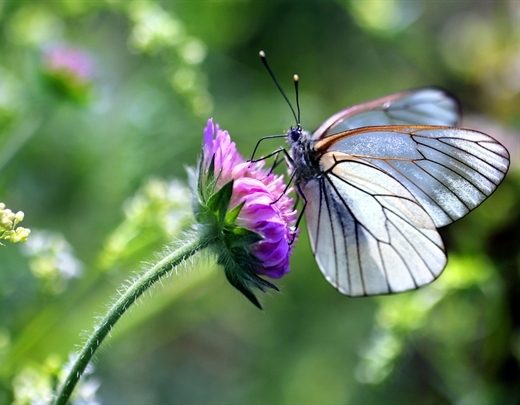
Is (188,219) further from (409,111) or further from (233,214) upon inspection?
(409,111)

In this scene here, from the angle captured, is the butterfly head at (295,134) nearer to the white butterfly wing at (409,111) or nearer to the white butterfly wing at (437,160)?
the white butterfly wing at (437,160)

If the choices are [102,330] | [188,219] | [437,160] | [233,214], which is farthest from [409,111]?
[102,330]

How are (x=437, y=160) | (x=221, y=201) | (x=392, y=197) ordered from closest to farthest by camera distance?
(x=221, y=201) → (x=437, y=160) → (x=392, y=197)

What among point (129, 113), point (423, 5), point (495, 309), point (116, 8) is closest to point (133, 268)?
point (129, 113)

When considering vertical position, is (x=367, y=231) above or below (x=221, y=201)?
below

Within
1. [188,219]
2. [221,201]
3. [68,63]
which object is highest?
[68,63]

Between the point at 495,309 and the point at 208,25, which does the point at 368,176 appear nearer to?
the point at 495,309

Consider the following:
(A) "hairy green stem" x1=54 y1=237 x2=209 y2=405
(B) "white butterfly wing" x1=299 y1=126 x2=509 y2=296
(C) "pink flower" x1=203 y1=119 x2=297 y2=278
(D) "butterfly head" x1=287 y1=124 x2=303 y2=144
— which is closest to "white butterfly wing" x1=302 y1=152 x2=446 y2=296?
(B) "white butterfly wing" x1=299 y1=126 x2=509 y2=296
